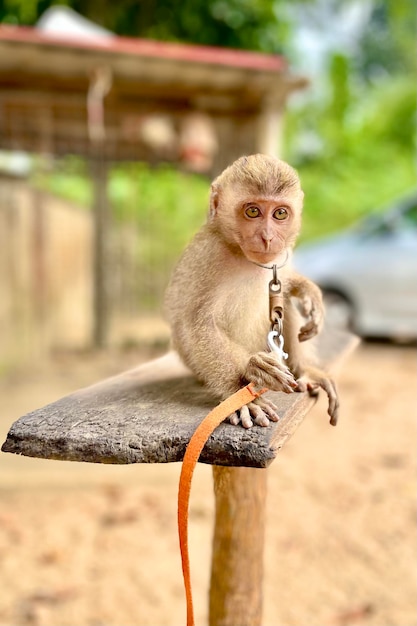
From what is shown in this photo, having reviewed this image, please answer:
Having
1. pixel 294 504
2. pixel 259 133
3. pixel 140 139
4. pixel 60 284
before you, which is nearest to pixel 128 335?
pixel 60 284

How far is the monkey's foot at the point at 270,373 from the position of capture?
179 cm

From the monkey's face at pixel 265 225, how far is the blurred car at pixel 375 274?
6.37 metres

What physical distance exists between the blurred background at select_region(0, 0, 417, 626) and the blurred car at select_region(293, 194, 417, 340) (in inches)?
0.8

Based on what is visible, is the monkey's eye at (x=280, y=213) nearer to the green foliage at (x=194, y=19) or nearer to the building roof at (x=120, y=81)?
the building roof at (x=120, y=81)

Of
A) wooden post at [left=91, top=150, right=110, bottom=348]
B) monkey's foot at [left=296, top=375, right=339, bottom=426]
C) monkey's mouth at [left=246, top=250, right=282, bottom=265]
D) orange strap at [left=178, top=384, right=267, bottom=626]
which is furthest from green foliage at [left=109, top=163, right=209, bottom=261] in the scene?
orange strap at [left=178, top=384, right=267, bottom=626]

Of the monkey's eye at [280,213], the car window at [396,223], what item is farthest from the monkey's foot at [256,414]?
the car window at [396,223]

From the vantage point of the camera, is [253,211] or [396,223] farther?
[396,223]

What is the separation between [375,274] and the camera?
27.3ft

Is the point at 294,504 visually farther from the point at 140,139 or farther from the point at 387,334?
the point at 387,334

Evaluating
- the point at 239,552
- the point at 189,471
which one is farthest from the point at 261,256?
the point at 239,552

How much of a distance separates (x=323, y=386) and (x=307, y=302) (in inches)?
9.7

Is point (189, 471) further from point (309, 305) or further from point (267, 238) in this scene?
point (309, 305)

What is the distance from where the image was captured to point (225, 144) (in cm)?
703

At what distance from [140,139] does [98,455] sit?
19.8ft
